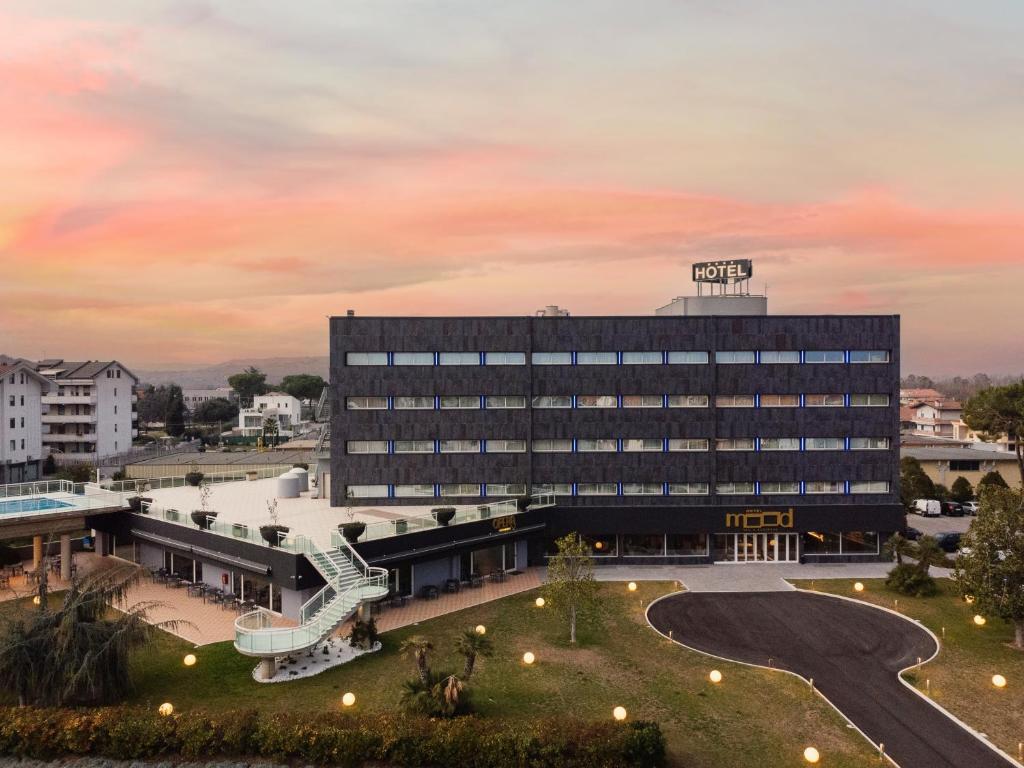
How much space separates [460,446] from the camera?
1816 inches

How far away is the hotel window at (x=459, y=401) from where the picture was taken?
45938 millimetres

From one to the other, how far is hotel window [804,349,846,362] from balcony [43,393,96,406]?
3783 inches

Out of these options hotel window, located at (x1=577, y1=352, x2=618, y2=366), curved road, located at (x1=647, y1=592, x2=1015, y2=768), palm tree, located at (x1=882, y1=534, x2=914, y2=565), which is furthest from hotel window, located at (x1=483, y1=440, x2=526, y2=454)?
palm tree, located at (x1=882, y1=534, x2=914, y2=565)

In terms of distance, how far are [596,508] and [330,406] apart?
67.0ft

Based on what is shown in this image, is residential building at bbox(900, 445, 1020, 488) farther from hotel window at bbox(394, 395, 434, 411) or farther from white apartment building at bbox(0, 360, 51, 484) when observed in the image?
white apartment building at bbox(0, 360, 51, 484)

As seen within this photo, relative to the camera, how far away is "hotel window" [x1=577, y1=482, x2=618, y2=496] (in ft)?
153

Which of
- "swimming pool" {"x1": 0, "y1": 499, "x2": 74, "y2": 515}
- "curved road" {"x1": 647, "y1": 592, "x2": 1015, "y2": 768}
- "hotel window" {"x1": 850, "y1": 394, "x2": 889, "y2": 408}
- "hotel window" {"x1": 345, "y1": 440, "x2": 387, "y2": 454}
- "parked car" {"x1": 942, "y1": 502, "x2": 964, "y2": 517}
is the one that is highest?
"hotel window" {"x1": 850, "y1": 394, "x2": 889, "y2": 408}

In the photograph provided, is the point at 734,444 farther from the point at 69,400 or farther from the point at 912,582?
the point at 69,400

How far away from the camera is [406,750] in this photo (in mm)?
20703

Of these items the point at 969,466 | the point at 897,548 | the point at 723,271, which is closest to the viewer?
the point at 897,548

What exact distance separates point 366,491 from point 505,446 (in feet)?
34.3

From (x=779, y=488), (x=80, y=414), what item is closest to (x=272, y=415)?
(x=80, y=414)

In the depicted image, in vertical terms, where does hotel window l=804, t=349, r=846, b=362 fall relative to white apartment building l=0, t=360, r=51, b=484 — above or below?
above

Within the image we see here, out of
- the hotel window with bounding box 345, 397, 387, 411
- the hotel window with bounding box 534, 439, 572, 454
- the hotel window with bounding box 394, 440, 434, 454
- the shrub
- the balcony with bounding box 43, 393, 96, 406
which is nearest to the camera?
the shrub
